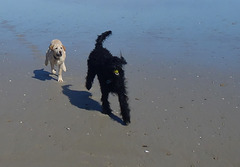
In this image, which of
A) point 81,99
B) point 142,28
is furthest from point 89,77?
point 142,28

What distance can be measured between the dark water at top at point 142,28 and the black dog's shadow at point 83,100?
3102 millimetres

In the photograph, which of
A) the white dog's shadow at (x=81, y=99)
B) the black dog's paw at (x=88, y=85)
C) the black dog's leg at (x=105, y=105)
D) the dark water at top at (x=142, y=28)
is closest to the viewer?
the black dog's leg at (x=105, y=105)

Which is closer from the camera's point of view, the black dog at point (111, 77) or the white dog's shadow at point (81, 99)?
the black dog at point (111, 77)

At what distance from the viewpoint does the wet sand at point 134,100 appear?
482cm

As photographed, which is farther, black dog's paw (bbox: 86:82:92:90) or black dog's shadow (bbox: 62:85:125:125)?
black dog's paw (bbox: 86:82:92:90)

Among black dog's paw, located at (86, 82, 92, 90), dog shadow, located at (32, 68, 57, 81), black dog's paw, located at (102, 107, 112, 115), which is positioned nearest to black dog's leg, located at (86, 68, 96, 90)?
black dog's paw, located at (86, 82, 92, 90)

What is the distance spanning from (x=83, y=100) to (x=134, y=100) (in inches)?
42.9

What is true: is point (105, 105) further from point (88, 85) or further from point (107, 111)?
point (88, 85)

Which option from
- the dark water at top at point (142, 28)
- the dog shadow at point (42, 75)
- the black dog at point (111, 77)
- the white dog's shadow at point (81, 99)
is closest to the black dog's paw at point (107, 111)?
the black dog at point (111, 77)

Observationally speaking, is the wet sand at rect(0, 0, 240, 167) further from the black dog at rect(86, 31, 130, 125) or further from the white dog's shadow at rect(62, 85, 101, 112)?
the black dog at rect(86, 31, 130, 125)

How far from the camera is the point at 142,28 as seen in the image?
13555 millimetres

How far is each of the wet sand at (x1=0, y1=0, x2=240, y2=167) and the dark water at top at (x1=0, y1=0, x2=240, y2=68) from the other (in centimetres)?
5

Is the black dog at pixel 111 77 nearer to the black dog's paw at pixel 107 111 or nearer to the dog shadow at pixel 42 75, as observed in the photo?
the black dog's paw at pixel 107 111

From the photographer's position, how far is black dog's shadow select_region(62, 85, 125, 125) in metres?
6.45
